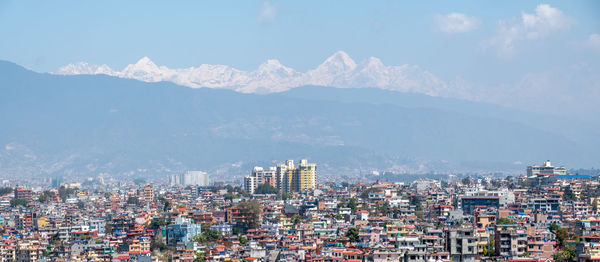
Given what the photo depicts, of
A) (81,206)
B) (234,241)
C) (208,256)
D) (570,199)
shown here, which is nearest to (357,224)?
(234,241)

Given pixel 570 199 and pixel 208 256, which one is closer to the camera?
pixel 208 256

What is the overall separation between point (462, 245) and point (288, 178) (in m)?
85.3

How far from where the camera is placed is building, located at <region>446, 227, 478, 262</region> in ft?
152

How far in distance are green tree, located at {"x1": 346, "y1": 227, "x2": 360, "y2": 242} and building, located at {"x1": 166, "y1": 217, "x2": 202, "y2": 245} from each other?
9398 millimetres

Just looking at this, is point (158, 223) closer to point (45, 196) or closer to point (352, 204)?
point (352, 204)

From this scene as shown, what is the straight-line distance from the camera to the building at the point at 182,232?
213 ft

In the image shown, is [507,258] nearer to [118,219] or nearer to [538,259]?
[538,259]

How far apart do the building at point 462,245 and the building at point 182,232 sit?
21.3m

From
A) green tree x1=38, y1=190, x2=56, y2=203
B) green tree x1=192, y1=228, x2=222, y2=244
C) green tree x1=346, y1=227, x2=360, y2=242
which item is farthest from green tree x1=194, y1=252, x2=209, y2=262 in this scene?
green tree x1=38, y1=190, x2=56, y2=203

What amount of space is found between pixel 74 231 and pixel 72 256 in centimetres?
1261

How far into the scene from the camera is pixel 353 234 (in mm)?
59031

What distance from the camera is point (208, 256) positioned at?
2185 inches

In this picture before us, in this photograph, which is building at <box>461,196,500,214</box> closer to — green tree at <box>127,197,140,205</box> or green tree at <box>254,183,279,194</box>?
green tree at <box>127,197,140,205</box>

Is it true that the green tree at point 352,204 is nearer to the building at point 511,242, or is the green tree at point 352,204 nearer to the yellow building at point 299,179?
the building at point 511,242
